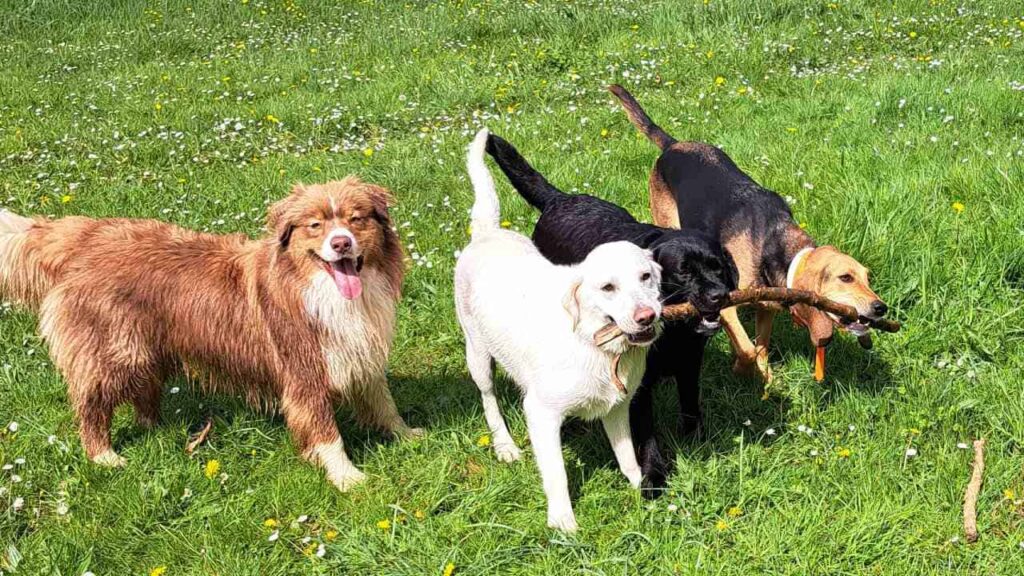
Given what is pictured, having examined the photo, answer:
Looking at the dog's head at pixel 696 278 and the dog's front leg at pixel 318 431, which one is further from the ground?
the dog's head at pixel 696 278

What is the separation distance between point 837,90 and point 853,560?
17.6 ft

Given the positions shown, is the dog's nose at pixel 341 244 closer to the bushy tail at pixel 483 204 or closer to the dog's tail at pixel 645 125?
the bushy tail at pixel 483 204

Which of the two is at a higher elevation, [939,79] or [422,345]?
[939,79]

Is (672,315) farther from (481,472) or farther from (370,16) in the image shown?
(370,16)

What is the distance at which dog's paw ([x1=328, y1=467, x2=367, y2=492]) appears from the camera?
3.98 metres

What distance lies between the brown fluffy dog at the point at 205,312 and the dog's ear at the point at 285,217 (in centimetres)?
1

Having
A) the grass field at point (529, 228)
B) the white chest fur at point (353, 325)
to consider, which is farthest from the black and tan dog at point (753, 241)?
the white chest fur at point (353, 325)

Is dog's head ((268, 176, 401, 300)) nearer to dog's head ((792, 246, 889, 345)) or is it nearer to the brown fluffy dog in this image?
the brown fluffy dog

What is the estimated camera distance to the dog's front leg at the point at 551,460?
11.5ft

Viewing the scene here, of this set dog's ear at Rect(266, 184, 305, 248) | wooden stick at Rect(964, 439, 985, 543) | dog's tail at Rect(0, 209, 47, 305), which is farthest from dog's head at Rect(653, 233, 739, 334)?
dog's tail at Rect(0, 209, 47, 305)

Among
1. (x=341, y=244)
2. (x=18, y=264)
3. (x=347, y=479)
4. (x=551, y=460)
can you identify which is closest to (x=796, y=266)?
(x=551, y=460)

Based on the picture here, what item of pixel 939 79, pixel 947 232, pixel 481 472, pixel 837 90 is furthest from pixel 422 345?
pixel 939 79

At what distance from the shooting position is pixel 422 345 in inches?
200

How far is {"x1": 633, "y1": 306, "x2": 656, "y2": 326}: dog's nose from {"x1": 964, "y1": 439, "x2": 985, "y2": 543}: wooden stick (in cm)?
155
